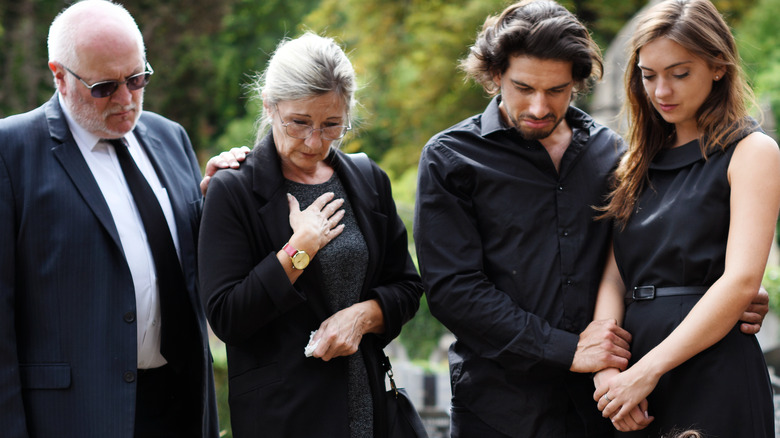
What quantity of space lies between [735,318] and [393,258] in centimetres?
117

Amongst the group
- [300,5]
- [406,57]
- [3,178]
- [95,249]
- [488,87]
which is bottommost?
[95,249]

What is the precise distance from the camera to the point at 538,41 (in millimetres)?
2771

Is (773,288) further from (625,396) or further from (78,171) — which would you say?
(78,171)

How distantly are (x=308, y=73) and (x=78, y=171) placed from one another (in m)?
0.85

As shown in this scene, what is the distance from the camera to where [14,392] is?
260cm

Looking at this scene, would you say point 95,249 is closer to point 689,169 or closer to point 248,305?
point 248,305

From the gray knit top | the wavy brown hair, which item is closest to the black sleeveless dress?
the wavy brown hair

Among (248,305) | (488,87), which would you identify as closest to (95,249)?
(248,305)

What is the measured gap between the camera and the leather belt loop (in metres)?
2.56

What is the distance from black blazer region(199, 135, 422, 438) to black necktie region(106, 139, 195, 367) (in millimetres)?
316

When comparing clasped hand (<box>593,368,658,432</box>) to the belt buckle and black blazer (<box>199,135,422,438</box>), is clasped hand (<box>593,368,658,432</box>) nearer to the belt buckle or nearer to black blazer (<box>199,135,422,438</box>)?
the belt buckle

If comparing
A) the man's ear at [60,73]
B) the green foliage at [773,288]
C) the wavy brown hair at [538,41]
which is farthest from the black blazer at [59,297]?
the green foliage at [773,288]

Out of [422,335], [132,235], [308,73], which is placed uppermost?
[308,73]

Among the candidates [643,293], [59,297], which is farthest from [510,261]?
[59,297]
